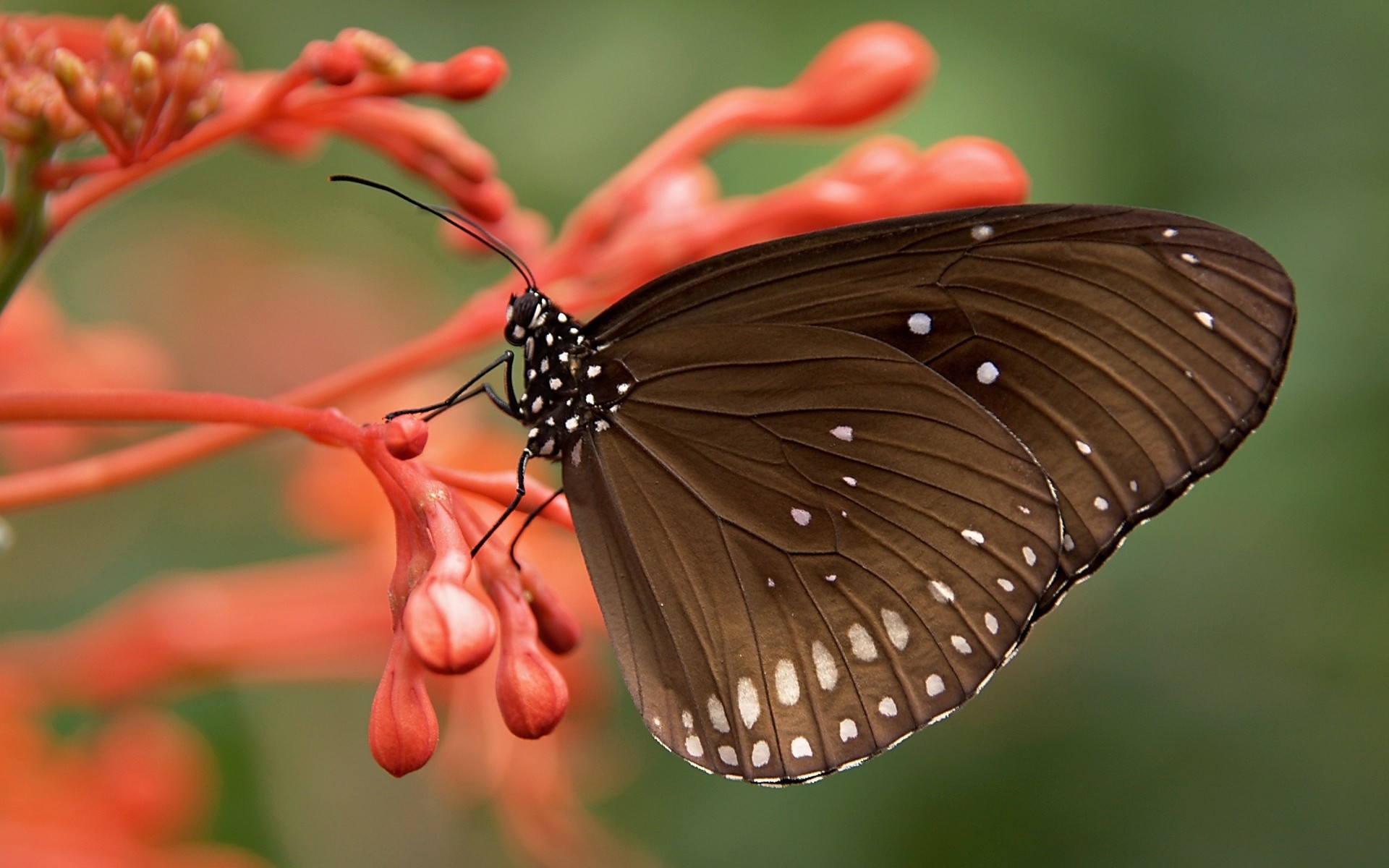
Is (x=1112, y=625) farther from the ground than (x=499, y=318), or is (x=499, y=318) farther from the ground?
(x=499, y=318)

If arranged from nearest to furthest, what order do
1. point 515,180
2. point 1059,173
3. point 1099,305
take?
point 1099,305 < point 1059,173 < point 515,180

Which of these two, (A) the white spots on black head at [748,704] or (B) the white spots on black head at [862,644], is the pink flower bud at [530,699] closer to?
(A) the white spots on black head at [748,704]

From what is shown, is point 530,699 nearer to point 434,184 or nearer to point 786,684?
point 786,684

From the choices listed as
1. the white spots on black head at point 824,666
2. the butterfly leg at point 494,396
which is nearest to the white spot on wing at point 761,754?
the white spots on black head at point 824,666

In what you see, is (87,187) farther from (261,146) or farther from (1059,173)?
(1059,173)

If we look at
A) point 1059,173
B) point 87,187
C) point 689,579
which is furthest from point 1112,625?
point 87,187
